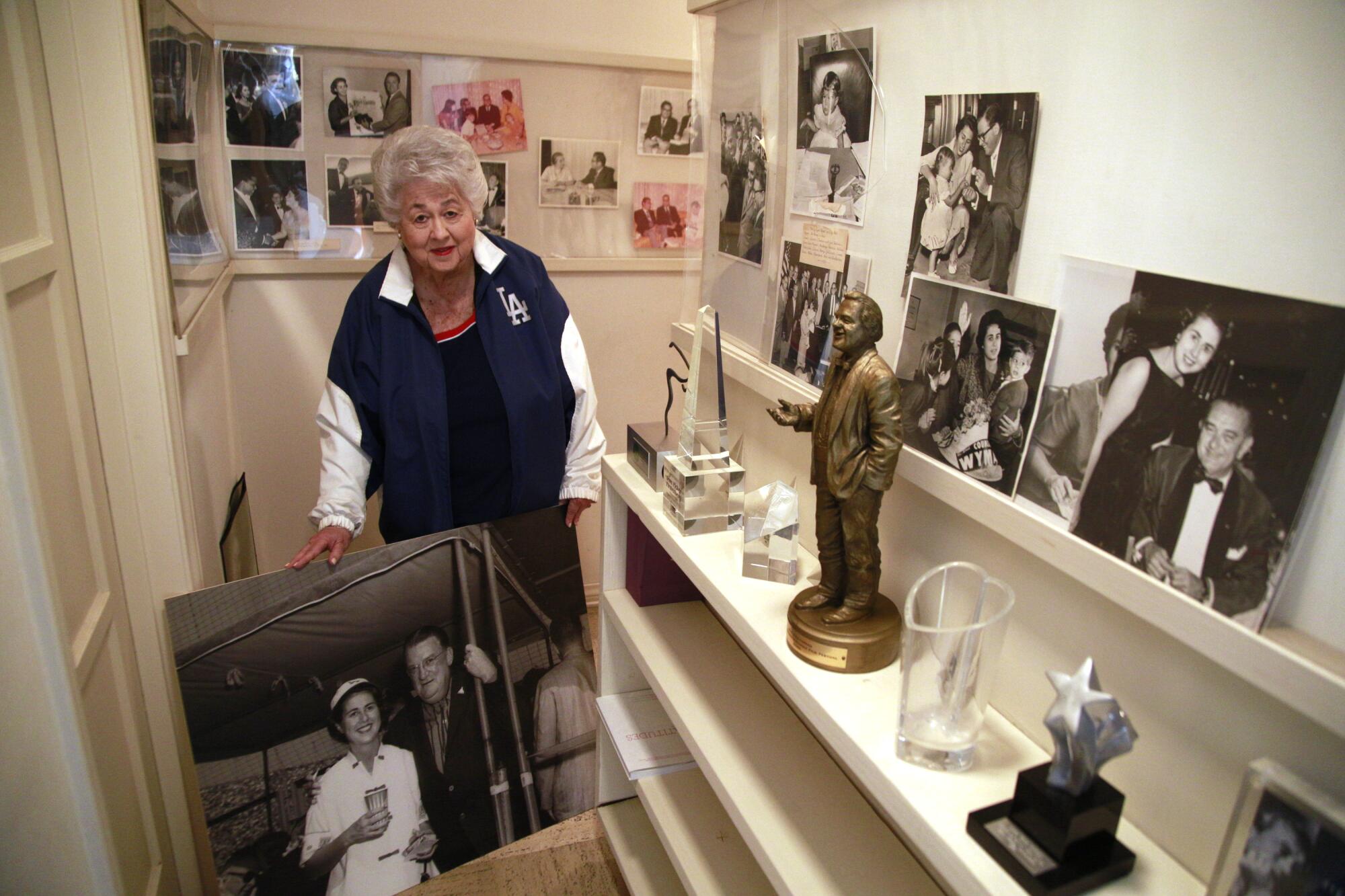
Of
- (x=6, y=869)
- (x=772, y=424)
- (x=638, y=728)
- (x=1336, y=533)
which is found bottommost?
(x=638, y=728)

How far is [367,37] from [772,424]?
1.66 meters

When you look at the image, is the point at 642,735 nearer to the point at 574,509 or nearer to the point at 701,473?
the point at 574,509

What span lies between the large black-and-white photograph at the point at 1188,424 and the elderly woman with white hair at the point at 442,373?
1.22m

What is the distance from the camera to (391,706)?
69.9 inches

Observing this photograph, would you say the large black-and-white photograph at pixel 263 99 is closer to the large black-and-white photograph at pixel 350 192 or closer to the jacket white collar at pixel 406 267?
the large black-and-white photograph at pixel 350 192

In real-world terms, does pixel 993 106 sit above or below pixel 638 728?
above

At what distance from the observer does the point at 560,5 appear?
255 cm

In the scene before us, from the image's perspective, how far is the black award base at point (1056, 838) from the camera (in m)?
0.76

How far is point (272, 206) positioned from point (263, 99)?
0.28 meters

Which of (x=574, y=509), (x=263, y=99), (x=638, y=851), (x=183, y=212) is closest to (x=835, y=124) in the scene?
(x=574, y=509)

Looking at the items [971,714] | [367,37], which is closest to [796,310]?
[971,714]

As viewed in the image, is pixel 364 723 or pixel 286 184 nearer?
pixel 364 723

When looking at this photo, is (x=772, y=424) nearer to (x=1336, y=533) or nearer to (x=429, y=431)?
(x=429, y=431)

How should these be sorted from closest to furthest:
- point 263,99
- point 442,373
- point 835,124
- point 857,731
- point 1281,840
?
point 1281,840 < point 857,731 < point 835,124 < point 442,373 < point 263,99
